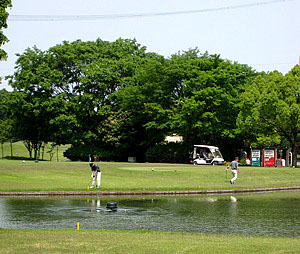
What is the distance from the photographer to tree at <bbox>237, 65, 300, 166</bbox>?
6012 centimetres

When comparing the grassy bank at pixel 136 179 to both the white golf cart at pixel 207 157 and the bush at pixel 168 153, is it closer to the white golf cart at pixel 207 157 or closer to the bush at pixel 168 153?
the white golf cart at pixel 207 157

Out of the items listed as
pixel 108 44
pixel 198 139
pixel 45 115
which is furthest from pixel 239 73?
pixel 45 115

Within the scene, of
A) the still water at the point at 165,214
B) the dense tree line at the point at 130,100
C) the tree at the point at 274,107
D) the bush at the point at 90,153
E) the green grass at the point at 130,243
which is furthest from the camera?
the bush at the point at 90,153

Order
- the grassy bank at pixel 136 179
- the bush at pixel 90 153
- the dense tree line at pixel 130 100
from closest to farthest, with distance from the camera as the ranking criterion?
the grassy bank at pixel 136 179, the dense tree line at pixel 130 100, the bush at pixel 90 153

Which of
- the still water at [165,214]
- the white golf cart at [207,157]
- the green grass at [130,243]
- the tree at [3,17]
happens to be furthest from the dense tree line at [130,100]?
the green grass at [130,243]

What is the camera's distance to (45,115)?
7644 centimetres

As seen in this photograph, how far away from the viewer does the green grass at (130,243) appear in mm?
11547

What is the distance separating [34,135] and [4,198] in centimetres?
5386

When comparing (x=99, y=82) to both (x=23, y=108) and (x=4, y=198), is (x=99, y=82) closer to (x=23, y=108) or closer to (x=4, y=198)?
(x=23, y=108)

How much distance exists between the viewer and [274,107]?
2443 inches

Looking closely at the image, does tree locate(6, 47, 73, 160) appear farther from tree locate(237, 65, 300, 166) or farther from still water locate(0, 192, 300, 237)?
still water locate(0, 192, 300, 237)

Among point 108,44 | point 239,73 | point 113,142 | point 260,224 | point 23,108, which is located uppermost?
point 108,44

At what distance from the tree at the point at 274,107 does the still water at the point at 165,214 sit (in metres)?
32.5

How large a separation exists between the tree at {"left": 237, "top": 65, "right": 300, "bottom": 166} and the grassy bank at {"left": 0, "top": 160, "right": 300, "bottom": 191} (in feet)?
35.1
